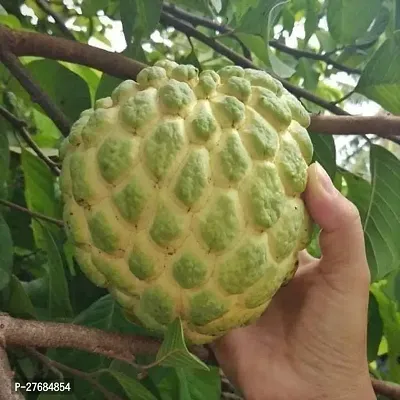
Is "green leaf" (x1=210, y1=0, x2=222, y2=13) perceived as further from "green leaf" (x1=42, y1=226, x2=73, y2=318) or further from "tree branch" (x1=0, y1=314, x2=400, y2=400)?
"tree branch" (x1=0, y1=314, x2=400, y2=400)

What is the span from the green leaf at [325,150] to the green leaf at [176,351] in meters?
0.49

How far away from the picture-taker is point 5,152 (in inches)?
48.5

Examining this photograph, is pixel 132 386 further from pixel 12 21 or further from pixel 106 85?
pixel 12 21

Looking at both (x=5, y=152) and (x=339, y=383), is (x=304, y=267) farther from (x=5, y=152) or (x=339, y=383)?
(x=5, y=152)

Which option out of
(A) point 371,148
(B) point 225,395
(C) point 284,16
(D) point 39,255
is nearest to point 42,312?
(D) point 39,255

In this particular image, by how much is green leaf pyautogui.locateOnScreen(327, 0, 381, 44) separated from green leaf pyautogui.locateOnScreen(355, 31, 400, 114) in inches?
3.4

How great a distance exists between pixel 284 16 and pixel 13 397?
1.08m

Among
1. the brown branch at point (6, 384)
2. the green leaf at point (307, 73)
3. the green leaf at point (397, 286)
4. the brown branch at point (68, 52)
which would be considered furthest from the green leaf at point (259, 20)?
the brown branch at point (6, 384)

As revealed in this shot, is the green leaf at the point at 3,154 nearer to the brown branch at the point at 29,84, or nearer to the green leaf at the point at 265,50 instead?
the brown branch at the point at 29,84

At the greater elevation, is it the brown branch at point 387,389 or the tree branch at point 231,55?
the tree branch at point 231,55

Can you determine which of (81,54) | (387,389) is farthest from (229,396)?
(81,54)

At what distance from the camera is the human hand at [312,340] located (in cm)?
108

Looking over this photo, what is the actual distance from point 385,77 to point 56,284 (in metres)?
0.66

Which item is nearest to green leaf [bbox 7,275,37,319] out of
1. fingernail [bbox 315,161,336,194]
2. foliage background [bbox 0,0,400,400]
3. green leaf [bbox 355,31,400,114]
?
foliage background [bbox 0,0,400,400]
